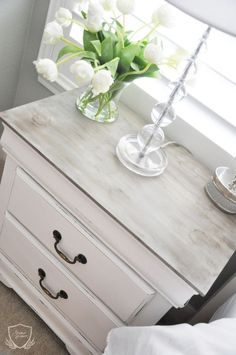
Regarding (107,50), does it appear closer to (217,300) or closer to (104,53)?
(104,53)

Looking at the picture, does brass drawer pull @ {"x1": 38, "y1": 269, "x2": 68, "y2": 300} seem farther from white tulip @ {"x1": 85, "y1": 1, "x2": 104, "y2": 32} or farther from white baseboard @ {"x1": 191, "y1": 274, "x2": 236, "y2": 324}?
white tulip @ {"x1": 85, "y1": 1, "x2": 104, "y2": 32}

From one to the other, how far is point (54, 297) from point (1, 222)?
0.86 ft

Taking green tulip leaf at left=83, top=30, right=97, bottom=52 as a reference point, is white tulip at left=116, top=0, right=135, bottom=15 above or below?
above

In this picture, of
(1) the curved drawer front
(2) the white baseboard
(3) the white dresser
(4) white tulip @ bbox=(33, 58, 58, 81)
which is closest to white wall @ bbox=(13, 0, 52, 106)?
(3) the white dresser

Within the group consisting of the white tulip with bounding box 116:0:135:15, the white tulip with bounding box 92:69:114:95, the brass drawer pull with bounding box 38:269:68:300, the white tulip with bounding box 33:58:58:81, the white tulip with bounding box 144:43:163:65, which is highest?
the white tulip with bounding box 116:0:135:15

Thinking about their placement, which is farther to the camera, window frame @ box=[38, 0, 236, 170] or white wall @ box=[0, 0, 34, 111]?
white wall @ box=[0, 0, 34, 111]

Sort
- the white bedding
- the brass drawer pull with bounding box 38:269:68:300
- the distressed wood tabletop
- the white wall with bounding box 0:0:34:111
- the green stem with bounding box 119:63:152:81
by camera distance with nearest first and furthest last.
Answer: the white bedding < the distressed wood tabletop < the green stem with bounding box 119:63:152:81 < the brass drawer pull with bounding box 38:269:68:300 < the white wall with bounding box 0:0:34:111

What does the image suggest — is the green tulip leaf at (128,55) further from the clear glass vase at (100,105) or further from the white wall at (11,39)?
the white wall at (11,39)

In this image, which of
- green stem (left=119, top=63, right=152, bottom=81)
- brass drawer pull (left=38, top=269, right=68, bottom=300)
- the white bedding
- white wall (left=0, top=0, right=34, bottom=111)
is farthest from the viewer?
white wall (left=0, top=0, right=34, bottom=111)

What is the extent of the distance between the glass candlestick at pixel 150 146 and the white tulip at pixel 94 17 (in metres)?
0.21

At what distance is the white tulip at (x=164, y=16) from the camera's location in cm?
74

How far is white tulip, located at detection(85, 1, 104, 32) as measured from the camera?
2.45ft

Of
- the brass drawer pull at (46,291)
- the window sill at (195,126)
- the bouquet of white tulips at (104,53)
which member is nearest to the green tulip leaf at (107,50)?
the bouquet of white tulips at (104,53)

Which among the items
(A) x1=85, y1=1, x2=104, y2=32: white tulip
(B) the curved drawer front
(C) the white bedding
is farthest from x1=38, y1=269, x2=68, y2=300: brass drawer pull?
(A) x1=85, y1=1, x2=104, y2=32: white tulip
